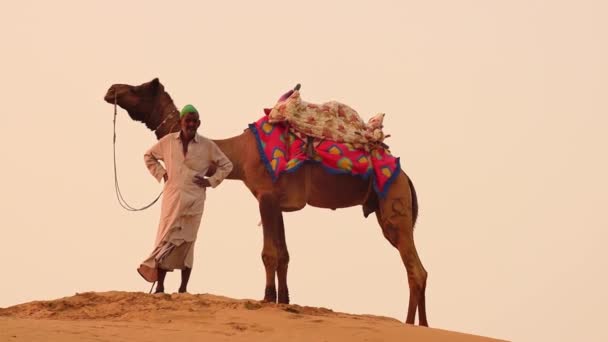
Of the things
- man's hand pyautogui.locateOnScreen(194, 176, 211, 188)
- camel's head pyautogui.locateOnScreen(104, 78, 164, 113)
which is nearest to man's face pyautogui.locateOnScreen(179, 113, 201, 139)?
man's hand pyautogui.locateOnScreen(194, 176, 211, 188)

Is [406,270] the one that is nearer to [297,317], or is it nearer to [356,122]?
[356,122]

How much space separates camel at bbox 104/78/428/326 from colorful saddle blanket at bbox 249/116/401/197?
3.5 inches

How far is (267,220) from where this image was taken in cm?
1274

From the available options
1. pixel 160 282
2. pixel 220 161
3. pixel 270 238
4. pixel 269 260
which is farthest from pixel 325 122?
pixel 160 282

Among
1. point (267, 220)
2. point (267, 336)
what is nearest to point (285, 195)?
point (267, 220)

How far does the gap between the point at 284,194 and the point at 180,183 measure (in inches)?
47.2

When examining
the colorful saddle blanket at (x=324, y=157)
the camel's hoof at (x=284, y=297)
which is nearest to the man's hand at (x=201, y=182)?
the colorful saddle blanket at (x=324, y=157)

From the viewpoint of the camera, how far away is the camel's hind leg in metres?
13.5

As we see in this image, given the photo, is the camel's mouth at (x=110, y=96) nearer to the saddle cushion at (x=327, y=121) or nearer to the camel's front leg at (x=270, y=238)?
the saddle cushion at (x=327, y=121)

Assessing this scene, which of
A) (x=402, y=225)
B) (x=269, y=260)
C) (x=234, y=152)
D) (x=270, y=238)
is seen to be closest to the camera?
(x=269, y=260)

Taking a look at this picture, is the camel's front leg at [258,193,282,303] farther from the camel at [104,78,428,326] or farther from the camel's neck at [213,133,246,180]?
the camel's neck at [213,133,246,180]

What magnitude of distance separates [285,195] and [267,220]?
0.47 metres

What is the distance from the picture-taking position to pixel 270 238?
12688 mm

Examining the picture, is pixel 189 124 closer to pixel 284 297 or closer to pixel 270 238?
pixel 270 238
